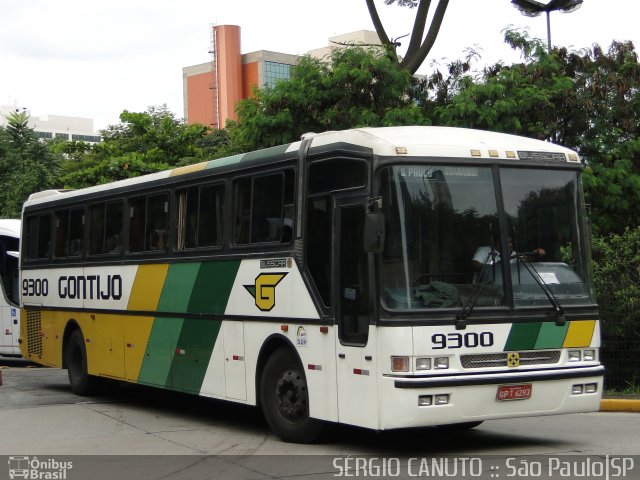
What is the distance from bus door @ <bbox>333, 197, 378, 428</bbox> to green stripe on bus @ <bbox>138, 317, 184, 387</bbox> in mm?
3809

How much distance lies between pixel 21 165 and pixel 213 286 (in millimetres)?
30547

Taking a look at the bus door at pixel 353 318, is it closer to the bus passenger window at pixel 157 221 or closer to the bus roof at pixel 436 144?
the bus roof at pixel 436 144

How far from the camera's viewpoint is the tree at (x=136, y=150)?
37.6m

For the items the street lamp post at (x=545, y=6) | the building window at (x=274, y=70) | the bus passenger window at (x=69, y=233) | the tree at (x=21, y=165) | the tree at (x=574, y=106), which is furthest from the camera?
the building window at (x=274, y=70)

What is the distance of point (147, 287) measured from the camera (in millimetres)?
14531

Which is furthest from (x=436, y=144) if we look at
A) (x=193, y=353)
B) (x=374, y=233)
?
(x=193, y=353)

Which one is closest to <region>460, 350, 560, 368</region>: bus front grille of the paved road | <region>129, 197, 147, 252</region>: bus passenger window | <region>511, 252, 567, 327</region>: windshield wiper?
<region>511, 252, 567, 327</region>: windshield wiper

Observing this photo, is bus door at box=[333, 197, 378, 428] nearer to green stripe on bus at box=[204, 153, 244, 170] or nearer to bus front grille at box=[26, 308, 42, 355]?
green stripe on bus at box=[204, 153, 244, 170]

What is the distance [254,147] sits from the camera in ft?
75.3

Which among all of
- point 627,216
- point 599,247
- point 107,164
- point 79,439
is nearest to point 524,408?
point 79,439

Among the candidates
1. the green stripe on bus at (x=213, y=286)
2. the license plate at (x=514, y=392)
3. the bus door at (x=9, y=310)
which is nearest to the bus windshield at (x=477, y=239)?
the license plate at (x=514, y=392)

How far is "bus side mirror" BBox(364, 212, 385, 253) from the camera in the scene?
966cm

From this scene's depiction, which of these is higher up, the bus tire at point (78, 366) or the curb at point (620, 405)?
the bus tire at point (78, 366)

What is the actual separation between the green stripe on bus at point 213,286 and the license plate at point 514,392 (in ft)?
12.1
